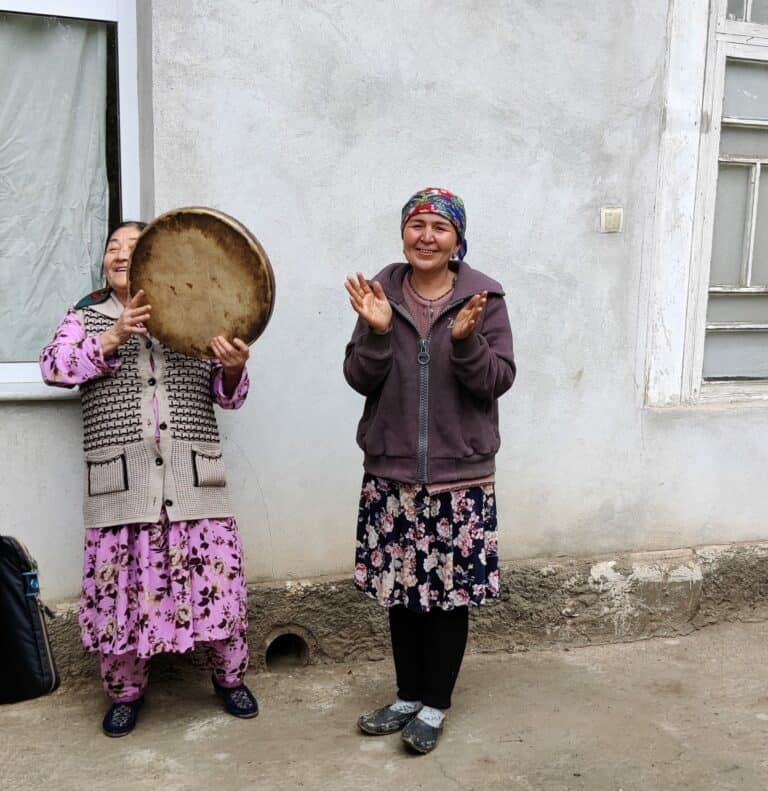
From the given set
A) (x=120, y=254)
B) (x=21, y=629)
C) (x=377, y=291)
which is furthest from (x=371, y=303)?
(x=21, y=629)

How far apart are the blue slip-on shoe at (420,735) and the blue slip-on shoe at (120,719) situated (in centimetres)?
92

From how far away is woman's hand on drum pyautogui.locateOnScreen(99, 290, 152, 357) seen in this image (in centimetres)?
293

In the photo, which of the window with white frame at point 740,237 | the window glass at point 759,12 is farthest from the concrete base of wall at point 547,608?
the window glass at point 759,12

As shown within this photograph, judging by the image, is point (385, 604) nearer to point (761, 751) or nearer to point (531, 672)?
point (531, 672)

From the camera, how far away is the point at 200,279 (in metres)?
2.96

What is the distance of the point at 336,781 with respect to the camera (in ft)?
9.78

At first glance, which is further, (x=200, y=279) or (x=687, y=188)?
(x=687, y=188)

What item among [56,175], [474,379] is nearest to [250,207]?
[56,175]

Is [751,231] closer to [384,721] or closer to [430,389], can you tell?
[430,389]

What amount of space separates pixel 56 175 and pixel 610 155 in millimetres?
2180

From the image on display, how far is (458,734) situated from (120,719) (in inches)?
44.9

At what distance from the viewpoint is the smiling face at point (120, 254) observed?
122 inches

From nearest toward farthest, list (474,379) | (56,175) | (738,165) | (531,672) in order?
(474,379)
(56,175)
(531,672)
(738,165)

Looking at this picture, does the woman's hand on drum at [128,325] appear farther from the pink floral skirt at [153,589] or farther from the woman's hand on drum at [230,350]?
Result: the pink floral skirt at [153,589]
